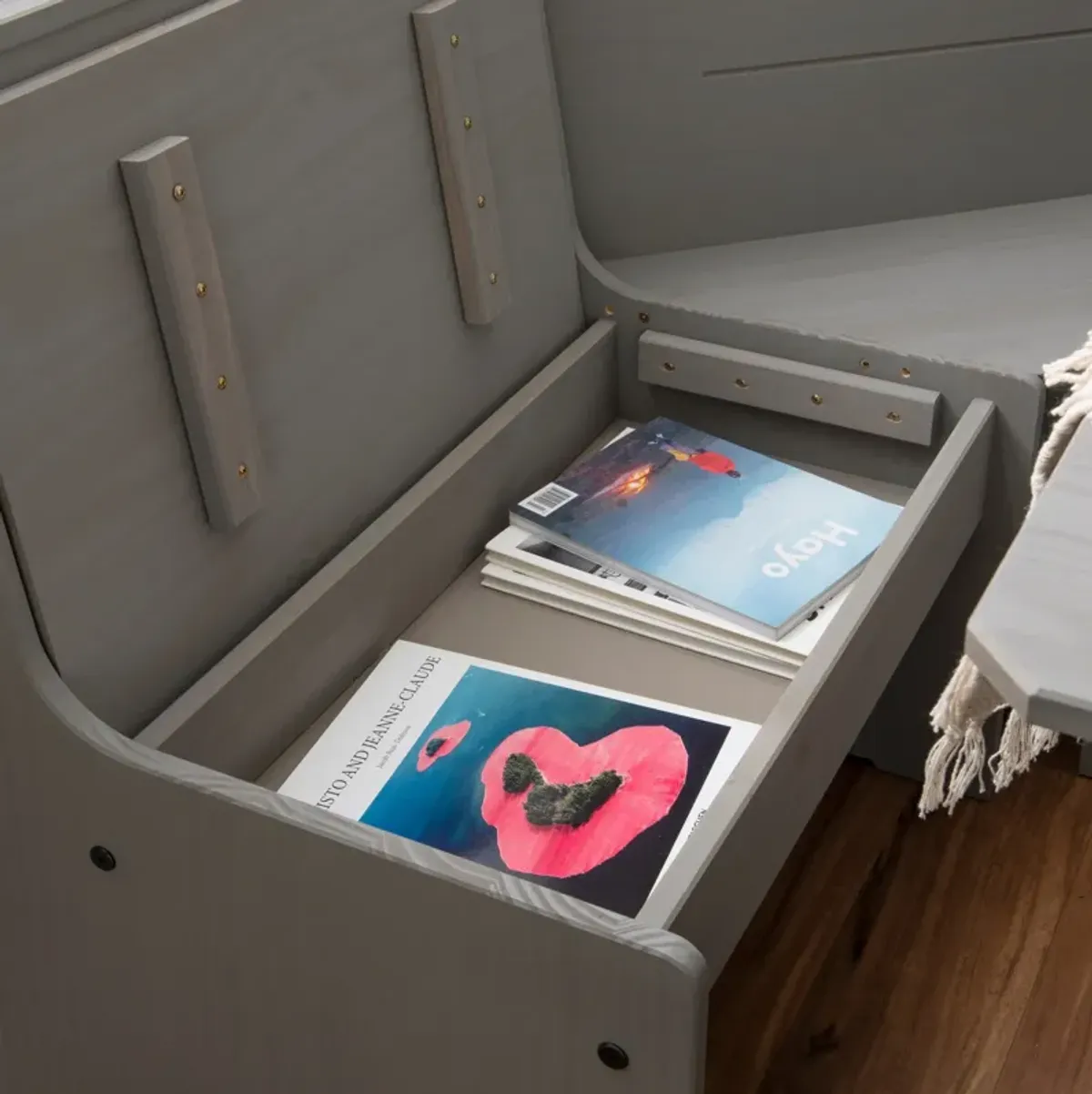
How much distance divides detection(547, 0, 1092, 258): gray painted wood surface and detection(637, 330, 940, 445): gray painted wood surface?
0.17m

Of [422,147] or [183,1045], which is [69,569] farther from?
[422,147]

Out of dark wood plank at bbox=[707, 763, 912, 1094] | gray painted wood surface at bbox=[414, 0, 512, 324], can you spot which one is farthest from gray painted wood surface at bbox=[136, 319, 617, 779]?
dark wood plank at bbox=[707, 763, 912, 1094]

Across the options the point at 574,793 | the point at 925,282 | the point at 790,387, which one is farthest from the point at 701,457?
the point at 574,793

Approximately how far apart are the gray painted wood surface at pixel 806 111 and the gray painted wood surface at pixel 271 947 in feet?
2.51

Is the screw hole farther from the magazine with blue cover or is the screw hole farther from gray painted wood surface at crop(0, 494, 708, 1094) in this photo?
the magazine with blue cover

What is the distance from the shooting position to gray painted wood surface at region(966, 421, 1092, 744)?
506 mm

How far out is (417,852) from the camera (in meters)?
0.77

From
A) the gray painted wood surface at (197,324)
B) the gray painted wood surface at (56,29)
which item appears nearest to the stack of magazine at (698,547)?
Result: the gray painted wood surface at (197,324)

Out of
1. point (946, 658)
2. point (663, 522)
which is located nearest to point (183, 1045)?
point (663, 522)

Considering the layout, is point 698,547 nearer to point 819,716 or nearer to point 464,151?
point 819,716

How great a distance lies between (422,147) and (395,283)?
0.11 m

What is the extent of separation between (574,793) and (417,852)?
0.18m

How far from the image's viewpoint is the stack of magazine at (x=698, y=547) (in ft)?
3.46

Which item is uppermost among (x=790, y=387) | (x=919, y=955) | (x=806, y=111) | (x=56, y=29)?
(x=56, y=29)
